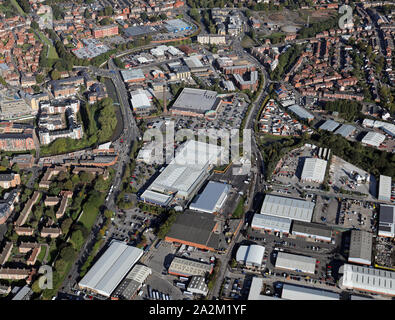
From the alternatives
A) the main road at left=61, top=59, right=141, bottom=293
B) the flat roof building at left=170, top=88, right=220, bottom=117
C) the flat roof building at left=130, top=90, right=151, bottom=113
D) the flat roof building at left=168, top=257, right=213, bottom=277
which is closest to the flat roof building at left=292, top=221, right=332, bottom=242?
the flat roof building at left=168, top=257, right=213, bottom=277

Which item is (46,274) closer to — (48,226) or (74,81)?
(48,226)

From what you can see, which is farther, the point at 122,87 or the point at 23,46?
the point at 23,46

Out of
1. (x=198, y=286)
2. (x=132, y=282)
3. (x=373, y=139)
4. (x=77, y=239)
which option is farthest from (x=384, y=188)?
(x=77, y=239)

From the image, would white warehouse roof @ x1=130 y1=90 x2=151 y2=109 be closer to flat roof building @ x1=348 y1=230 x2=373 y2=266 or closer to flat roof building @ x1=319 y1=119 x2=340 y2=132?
flat roof building @ x1=319 y1=119 x2=340 y2=132

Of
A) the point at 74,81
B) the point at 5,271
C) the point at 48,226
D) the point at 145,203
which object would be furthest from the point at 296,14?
the point at 5,271

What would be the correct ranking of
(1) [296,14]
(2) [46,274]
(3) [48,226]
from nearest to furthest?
(2) [46,274]
(3) [48,226]
(1) [296,14]

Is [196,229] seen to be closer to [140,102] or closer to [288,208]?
[288,208]
